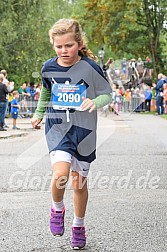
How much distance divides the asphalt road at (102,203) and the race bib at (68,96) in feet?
3.56

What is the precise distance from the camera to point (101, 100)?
518 centimetres

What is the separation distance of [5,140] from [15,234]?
12.3m

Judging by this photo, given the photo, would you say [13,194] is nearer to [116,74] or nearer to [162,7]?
[116,74]

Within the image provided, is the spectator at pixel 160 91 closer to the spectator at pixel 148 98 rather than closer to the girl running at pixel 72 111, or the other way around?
the spectator at pixel 148 98

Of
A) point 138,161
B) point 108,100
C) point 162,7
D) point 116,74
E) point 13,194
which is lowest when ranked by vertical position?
point 116,74

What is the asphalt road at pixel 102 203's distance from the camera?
5293 mm

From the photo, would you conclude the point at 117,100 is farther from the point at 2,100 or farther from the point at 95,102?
the point at 95,102

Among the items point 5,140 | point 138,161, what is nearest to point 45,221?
point 138,161

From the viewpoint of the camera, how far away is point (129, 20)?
137ft

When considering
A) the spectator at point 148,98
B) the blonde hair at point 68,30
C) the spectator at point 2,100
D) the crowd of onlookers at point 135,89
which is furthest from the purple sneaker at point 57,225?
the spectator at point 148,98

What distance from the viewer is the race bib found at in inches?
205

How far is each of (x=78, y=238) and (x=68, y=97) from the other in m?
1.10

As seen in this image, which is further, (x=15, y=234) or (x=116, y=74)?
(x=116, y=74)

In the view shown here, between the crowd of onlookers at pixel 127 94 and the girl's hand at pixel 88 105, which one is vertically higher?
the girl's hand at pixel 88 105
